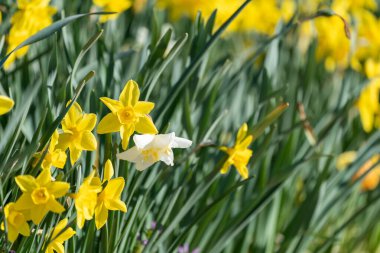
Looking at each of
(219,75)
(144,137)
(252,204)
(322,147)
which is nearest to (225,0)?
(322,147)

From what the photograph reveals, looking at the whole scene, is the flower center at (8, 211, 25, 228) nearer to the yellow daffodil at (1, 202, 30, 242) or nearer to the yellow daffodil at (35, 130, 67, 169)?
the yellow daffodil at (1, 202, 30, 242)

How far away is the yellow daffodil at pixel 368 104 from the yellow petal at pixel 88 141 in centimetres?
150

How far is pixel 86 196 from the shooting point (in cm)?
126

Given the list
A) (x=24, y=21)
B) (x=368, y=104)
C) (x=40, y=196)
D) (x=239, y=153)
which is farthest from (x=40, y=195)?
(x=368, y=104)

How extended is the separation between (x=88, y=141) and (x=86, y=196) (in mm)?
107

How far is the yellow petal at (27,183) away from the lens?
3.95 feet

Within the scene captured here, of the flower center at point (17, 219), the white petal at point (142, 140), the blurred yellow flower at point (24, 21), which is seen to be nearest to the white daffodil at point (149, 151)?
the white petal at point (142, 140)

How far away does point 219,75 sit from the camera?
1.95 m

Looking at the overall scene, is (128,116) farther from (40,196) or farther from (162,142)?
(40,196)

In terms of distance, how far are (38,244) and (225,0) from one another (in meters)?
2.08

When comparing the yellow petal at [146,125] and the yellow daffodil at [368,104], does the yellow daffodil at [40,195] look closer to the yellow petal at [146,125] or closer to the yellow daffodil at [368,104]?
the yellow petal at [146,125]

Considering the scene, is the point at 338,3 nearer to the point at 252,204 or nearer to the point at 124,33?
the point at 124,33

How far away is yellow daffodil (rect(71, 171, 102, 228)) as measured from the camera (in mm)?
1256

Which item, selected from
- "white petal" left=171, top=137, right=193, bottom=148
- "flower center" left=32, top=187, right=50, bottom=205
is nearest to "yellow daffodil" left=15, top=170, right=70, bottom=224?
"flower center" left=32, top=187, right=50, bottom=205
